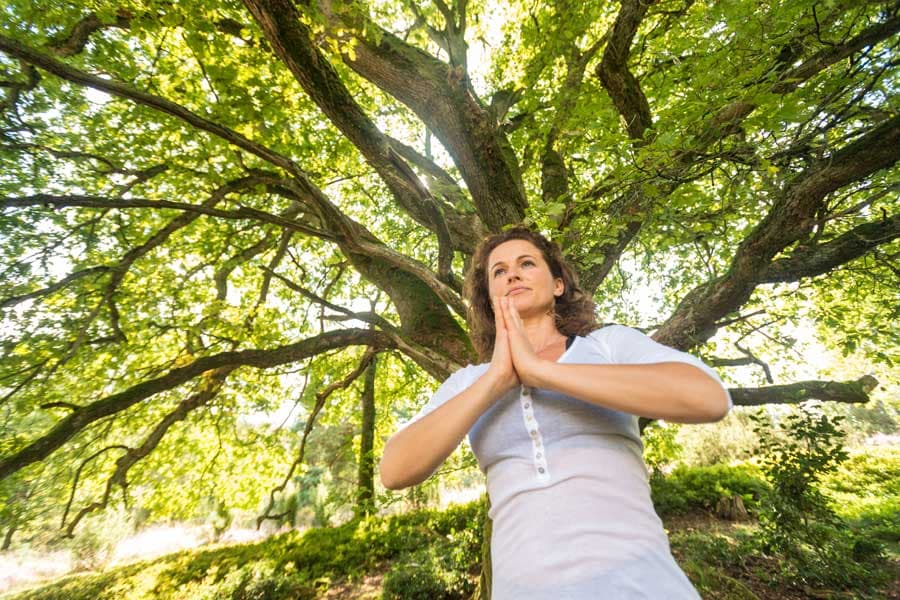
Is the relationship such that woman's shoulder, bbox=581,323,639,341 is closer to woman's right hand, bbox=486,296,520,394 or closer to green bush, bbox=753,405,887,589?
woman's right hand, bbox=486,296,520,394

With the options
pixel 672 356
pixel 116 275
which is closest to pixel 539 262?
pixel 672 356

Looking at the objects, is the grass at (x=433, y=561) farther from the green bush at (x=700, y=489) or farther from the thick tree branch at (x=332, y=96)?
the thick tree branch at (x=332, y=96)

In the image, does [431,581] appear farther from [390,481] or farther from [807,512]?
[390,481]

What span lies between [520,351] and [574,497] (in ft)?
1.68

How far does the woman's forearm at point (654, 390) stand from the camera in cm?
119

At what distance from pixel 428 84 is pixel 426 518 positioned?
10700 mm

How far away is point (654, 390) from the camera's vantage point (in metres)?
1.20

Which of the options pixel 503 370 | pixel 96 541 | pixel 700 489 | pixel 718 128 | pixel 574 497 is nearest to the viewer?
pixel 574 497

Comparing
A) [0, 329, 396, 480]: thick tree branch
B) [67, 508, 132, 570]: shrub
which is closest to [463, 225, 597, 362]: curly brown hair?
[0, 329, 396, 480]: thick tree branch

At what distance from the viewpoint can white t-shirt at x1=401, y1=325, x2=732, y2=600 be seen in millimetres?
1063

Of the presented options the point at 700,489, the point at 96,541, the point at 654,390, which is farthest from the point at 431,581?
the point at 96,541

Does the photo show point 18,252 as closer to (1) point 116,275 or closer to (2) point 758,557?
(1) point 116,275

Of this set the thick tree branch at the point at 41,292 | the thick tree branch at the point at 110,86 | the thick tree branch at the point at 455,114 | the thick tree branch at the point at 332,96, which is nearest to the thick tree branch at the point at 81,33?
the thick tree branch at the point at 110,86

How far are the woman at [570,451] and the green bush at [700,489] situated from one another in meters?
10.9
